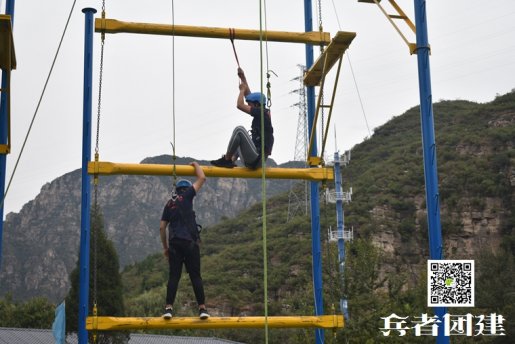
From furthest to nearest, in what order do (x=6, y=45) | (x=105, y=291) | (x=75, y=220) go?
(x=75, y=220), (x=105, y=291), (x=6, y=45)

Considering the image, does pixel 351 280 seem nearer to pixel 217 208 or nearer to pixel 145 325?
pixel 145 325

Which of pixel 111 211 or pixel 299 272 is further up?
pixel 111 211

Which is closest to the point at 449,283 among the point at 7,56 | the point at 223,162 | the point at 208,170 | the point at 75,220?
the point at 223,162

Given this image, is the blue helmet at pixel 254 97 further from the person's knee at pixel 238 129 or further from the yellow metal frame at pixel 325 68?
the yellow metal frame at pixel 325 68

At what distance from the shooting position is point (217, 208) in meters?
97.5

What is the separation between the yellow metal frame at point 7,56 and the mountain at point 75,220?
72.7 m

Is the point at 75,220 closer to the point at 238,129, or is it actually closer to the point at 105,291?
the point at 105,291

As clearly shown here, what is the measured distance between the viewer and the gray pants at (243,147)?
329 inches

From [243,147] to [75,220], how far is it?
300 feet

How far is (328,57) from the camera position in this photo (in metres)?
8.80

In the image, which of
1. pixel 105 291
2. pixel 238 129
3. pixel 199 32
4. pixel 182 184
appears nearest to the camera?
pixel 182 184

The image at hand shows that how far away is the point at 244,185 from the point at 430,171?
92.5m

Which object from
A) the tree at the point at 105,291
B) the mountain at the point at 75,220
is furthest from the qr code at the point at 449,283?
the mountain at the point at 75,220

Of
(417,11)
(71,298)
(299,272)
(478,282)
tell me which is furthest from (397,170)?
(417,11)
